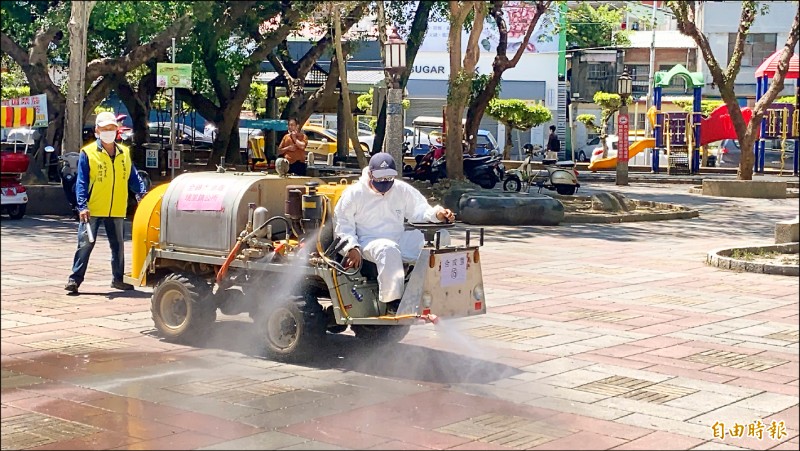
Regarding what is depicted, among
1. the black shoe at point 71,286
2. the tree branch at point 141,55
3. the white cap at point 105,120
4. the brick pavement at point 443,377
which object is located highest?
the tree branch at point 141,55

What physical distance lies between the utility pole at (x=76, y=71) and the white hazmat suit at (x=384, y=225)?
1.84m

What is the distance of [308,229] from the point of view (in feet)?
24.3

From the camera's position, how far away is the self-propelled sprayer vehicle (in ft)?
23.5

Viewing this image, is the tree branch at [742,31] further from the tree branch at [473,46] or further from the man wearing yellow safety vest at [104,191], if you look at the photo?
the man wearing yellow safety vest at [104,191]

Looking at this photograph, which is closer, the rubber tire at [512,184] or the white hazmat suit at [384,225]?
the white hazmat suit at [384,225]

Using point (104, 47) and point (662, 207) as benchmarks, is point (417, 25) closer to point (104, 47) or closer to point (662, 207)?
point (662, 207)

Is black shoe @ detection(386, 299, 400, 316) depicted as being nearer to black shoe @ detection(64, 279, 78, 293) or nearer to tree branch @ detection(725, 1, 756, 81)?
black shoe @ detection(64, 279, 78, 293)

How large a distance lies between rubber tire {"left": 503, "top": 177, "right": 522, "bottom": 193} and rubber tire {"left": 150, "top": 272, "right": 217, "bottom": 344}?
16.0 metres

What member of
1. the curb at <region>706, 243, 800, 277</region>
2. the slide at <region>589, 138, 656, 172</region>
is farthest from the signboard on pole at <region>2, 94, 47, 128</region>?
the slide at <region>589, 138, 656, 172</region>

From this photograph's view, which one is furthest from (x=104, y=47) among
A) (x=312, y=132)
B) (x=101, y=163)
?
(x=312, y=132)

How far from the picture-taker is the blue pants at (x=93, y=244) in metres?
9.64

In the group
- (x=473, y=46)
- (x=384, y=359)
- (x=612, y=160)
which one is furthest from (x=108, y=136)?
(x=612, y=160)

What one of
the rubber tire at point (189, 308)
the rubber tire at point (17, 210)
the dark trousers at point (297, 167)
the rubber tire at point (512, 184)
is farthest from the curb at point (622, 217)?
the rubber tire at point (189, 308)

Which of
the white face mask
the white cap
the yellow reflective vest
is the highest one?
the white cap
